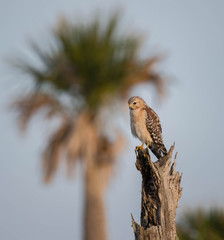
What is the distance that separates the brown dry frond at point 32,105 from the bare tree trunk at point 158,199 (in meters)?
14.0

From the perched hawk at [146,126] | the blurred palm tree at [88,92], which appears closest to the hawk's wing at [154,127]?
the perched hawk at [146,126]

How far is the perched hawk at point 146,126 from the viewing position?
8.26 metres

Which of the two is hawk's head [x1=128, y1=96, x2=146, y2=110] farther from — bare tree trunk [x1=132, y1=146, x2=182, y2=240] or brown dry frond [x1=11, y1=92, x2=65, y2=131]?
brown dry frond [x1=11, y1=92, x2=65, y2=131]

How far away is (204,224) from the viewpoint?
31.0 ft

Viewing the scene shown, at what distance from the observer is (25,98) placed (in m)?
20.2

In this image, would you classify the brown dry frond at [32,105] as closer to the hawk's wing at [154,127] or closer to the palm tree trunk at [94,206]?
the palm tree trunk at [94,206]

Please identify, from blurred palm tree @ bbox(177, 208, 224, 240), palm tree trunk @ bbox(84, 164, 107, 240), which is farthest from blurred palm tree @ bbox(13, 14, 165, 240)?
blurred palm tree @ bbox(177, 208, 224, 240)

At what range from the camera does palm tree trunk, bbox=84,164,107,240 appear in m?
19.9

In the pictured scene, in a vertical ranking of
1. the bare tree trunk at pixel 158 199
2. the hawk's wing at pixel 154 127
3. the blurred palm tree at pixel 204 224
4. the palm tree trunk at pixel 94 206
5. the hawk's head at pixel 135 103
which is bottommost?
the bare tree trunk at pixel 158 199

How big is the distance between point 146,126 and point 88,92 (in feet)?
41.8

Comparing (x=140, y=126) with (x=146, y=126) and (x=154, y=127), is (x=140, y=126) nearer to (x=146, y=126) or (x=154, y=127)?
(x=146, y=126)

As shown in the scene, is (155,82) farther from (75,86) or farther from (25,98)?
(25,98)

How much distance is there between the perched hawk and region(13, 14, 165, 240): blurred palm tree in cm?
1110

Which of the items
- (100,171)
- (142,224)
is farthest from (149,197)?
(100,171)
